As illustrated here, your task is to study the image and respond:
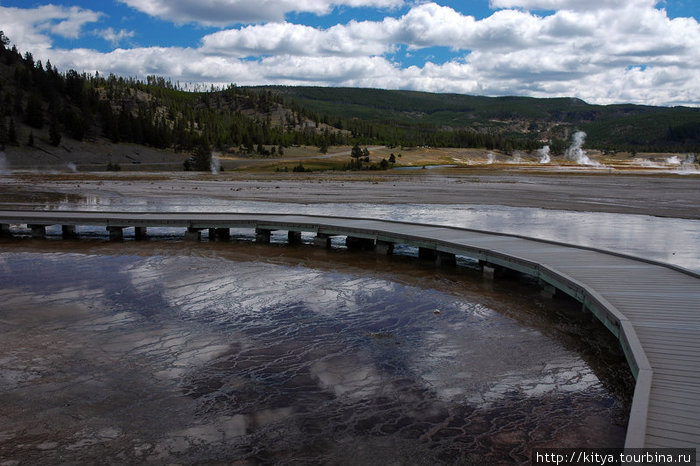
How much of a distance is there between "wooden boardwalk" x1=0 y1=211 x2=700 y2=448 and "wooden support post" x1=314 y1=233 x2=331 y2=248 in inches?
1.3

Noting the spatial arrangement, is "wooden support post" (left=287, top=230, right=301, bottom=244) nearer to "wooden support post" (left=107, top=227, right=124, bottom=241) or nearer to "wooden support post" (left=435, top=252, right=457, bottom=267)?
"wooden support post" (left=435, top=252, right=457, bottom=267)

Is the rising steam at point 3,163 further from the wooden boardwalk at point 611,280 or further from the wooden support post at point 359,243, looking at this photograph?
the wooden support post at point 359,243

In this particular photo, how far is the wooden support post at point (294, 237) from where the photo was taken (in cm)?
1789

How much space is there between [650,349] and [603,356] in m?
1.87

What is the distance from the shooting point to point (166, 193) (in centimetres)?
3425

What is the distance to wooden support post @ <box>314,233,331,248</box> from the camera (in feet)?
55.8

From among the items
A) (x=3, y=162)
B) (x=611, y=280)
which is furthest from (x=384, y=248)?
(x=3, y=162)

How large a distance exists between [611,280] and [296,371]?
5759 millimetres

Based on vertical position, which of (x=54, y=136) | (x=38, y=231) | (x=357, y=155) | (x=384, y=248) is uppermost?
(x=54, y=136)

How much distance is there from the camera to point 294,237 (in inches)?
711

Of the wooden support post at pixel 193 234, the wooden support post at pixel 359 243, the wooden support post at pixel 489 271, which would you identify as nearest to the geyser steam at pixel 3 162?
the wooden support post at pixel 193 234

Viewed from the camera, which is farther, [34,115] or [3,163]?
[34,115]

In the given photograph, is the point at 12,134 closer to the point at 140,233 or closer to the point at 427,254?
the point at 140,233

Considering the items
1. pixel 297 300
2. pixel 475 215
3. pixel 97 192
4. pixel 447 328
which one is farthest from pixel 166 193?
pixel 447 328
